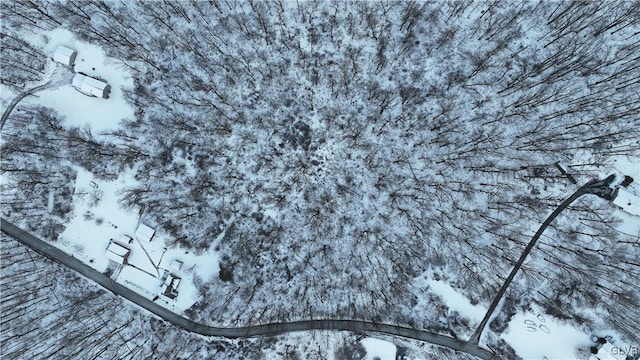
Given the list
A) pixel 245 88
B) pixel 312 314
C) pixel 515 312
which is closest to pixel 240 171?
pixel 245 88

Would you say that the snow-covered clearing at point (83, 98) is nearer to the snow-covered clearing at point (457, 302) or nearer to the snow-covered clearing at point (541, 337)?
the snow-covered clearing at point (457, 302)

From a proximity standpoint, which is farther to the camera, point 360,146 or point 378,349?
point 360,146

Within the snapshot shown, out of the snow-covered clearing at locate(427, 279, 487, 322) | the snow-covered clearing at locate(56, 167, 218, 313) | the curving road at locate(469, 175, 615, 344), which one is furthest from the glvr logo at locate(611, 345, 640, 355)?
the snow-covered clearing at locate(56, 167, 218, 313)

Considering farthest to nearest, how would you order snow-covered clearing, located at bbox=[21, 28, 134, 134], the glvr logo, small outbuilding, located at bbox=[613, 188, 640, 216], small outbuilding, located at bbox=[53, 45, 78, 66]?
snow-covered clearing, located at bbox=[21, 28, 134, 134] < small outbuilding, located at bbox=[53, 45, 78, 66] < the glvr logo < small outbuilding, located at bbox=[613, 188, 640, 216]

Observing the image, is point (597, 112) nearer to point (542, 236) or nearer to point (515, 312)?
point (542, 236)

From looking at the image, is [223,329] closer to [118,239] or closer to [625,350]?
[118,239]

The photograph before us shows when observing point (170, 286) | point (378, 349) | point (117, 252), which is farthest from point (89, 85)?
point (378, 349)

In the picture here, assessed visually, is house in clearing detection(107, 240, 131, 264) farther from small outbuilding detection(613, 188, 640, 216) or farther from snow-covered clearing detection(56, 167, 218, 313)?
small outbuilding detection(613, 188, 640, 216)
